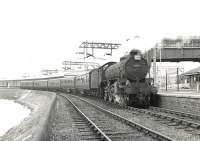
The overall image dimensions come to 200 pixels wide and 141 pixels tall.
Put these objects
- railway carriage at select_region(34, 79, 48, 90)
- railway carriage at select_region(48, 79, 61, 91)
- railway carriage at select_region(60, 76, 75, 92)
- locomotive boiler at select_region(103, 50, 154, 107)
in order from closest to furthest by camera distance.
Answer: locomotive boiler at select_region(103, 50, 154, 107) < railway carriage at select_region(60, 76, 75, 92) < railway carriage at select_region(48, 79, 61, 91) < railway carriage at select_region(34, 79, 48, 90)

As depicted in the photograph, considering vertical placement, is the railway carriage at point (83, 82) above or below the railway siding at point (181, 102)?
above

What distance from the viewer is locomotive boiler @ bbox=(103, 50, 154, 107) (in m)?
19.4

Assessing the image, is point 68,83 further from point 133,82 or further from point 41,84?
point 133,82

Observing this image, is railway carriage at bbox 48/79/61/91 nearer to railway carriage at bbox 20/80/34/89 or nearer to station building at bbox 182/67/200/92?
railway carriage at bbox 20/80/34/89

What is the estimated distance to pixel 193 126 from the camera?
433 inches

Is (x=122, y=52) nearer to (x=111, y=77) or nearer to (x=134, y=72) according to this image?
(x=111, y=77)

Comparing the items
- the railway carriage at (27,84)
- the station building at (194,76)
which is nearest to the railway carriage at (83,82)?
the station building at (194,76)

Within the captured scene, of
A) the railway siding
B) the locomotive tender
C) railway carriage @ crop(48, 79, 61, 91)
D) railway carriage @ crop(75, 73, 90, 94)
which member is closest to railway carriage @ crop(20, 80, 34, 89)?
railway carriage @ crop(48, 79, 61, 91)

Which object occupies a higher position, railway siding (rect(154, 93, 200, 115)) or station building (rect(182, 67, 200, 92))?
station building (rect(182, 67, 200, 92))

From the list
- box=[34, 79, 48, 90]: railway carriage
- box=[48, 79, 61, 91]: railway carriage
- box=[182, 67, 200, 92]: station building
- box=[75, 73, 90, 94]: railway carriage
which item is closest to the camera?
box=[75, 73, 90, 94]: railway carriage

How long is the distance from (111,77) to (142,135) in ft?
42.1

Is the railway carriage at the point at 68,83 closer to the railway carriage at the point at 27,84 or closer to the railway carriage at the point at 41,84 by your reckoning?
the railway carriage at the point at 41,84

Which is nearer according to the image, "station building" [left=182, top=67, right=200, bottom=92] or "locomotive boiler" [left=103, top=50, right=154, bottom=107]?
"locomotive boiler" [left=103, top=50, right=154, bottom=107]

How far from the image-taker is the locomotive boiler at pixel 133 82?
63.5ft
